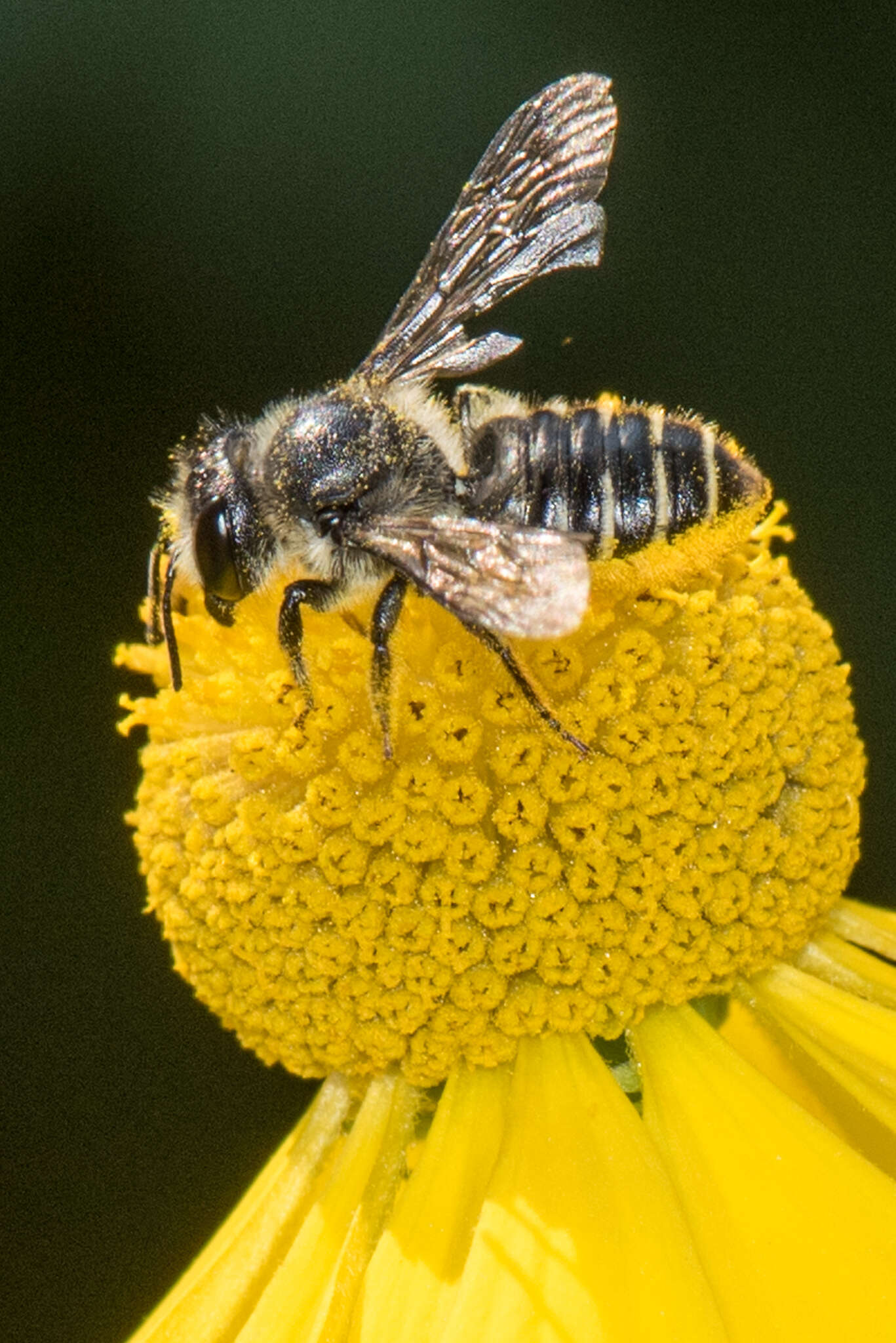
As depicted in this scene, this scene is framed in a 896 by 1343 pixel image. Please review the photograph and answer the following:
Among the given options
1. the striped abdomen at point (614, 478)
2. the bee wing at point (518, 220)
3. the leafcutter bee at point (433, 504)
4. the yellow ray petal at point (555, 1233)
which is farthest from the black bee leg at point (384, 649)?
the bee wing at point (518, 220)

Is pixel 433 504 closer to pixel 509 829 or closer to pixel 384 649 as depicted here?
pixel 384 649

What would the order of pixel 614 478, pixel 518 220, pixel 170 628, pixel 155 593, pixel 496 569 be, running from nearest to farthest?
1. pixel 496 569
2. pixel 614 478
3. pixel 170 628
4. pixel 155 593
5. pixel 518 220

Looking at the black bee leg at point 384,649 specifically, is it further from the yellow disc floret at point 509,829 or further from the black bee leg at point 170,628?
the black bee leg at point 170,628

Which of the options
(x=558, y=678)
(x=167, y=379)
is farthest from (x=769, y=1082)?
(x=167, y=379)

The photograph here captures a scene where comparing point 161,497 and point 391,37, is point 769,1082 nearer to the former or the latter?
point 161,497

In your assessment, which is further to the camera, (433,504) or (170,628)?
(170,628)

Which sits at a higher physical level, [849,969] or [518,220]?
[518,220]

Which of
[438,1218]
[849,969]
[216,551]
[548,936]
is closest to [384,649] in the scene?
[216,551]
